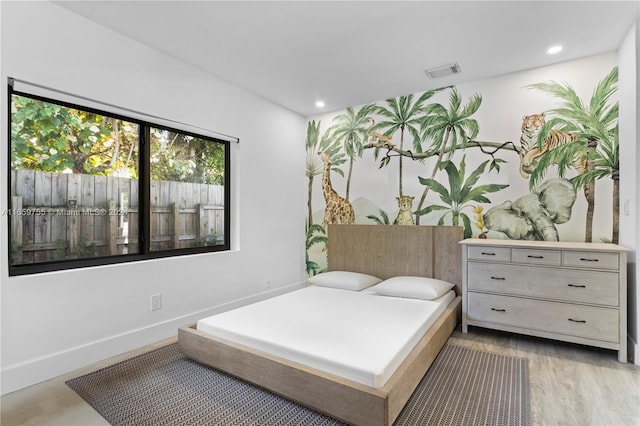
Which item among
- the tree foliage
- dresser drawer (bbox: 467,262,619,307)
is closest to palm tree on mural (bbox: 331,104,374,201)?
the tree foliage

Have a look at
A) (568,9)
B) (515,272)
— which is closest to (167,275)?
(515,272)

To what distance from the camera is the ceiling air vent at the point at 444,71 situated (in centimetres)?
311

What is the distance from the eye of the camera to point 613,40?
267 cm

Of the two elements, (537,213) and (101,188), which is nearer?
(101,188)

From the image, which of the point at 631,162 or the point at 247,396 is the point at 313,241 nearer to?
the point at 247,396

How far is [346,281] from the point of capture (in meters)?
3.45

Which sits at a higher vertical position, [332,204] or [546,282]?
[332,204]

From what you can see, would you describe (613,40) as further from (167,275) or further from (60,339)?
(60,339)

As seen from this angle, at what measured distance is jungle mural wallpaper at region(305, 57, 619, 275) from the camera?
2906mm

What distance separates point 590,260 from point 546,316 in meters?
0.55

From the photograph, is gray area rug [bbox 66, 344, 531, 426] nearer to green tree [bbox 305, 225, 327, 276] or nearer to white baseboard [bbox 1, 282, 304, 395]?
white baseboard [bbox 1, 282, 304, 395]

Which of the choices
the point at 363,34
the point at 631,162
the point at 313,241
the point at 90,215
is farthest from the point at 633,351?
the point at 90,215

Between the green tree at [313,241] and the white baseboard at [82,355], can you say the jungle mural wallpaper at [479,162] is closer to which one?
the green tree at [313,241]

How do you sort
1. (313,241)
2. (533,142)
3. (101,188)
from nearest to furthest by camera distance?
(101,188) < (533,142) < (313,241)
